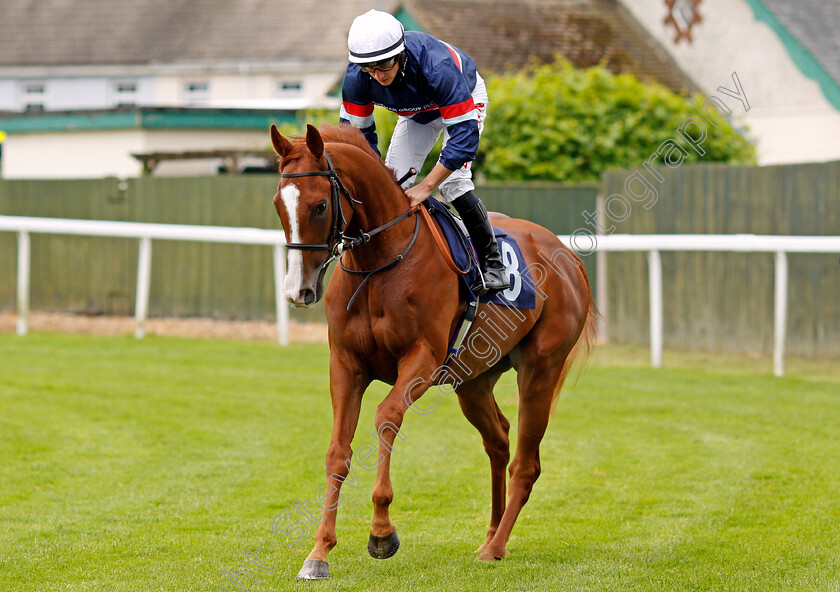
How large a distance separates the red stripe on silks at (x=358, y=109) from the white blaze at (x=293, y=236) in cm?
89

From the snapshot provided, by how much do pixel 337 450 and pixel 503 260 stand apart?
136cm

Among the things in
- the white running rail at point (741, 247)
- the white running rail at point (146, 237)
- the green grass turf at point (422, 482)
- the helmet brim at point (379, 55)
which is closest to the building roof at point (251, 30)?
the white running rail at point (146, 237)

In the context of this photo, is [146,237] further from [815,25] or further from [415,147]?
[815,25]

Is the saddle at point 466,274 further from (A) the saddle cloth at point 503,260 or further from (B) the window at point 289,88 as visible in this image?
(B) the window at point 289,88

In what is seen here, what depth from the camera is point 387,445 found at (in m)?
4.44

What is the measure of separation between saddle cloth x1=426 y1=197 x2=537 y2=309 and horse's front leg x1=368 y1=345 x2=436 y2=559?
Answer: 636mm

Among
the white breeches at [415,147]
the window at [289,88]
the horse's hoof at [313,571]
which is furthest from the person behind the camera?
the window at [289,88]

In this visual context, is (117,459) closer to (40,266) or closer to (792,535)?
(792,535)

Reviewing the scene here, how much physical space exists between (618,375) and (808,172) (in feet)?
8.59

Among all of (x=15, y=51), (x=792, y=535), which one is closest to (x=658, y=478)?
(x=792, y=535)

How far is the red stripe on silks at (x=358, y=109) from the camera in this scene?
4.87m

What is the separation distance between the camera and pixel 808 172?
408 inches

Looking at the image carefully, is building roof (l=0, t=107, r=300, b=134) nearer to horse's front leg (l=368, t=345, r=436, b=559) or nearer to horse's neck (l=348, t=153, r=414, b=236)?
horse's neck (l=348, t=153, r=414, b=236)

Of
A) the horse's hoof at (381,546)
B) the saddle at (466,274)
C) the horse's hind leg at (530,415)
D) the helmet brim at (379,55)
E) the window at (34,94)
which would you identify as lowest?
the horse's hoof at (381,546)
